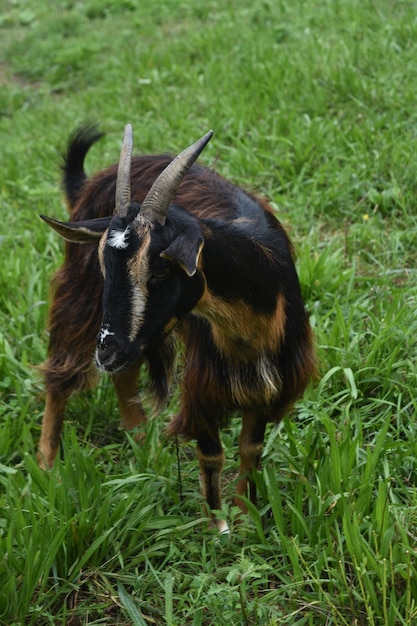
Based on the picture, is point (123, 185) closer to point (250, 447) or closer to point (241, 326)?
point (241, 326)

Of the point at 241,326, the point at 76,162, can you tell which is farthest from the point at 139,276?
the point at 76,162

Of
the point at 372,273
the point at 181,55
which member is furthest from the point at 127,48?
the point at 372,273

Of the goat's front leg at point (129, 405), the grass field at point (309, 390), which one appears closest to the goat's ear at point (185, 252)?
the grass field at point (309, 390)

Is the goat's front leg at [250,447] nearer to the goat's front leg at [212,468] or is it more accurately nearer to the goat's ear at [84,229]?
the goat's front leg at [212,468]

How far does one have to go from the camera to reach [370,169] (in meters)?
5.75

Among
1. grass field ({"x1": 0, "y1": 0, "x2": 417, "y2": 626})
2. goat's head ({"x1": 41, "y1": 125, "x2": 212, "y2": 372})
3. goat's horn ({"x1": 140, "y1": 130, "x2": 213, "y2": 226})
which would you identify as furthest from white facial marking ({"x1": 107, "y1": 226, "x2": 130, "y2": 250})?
grass field ({"x1": 0, "y1": 0, "x2": 417, "y2": 626})

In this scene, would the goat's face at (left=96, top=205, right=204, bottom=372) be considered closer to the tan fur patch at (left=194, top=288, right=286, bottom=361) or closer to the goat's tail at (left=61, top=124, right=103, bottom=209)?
the tan fur patch at (left=194, top=288, right=286, bottom=361)

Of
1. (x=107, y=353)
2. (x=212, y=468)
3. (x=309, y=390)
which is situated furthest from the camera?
(x=309, y=390)

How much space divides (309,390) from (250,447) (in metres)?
0.52

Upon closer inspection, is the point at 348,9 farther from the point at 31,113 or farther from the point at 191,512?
the point at 191,512

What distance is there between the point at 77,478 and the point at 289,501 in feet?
3.00

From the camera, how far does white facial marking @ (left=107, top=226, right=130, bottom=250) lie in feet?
9.19

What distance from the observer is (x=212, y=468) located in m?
3.71

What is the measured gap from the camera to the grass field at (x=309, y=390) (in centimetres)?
318
